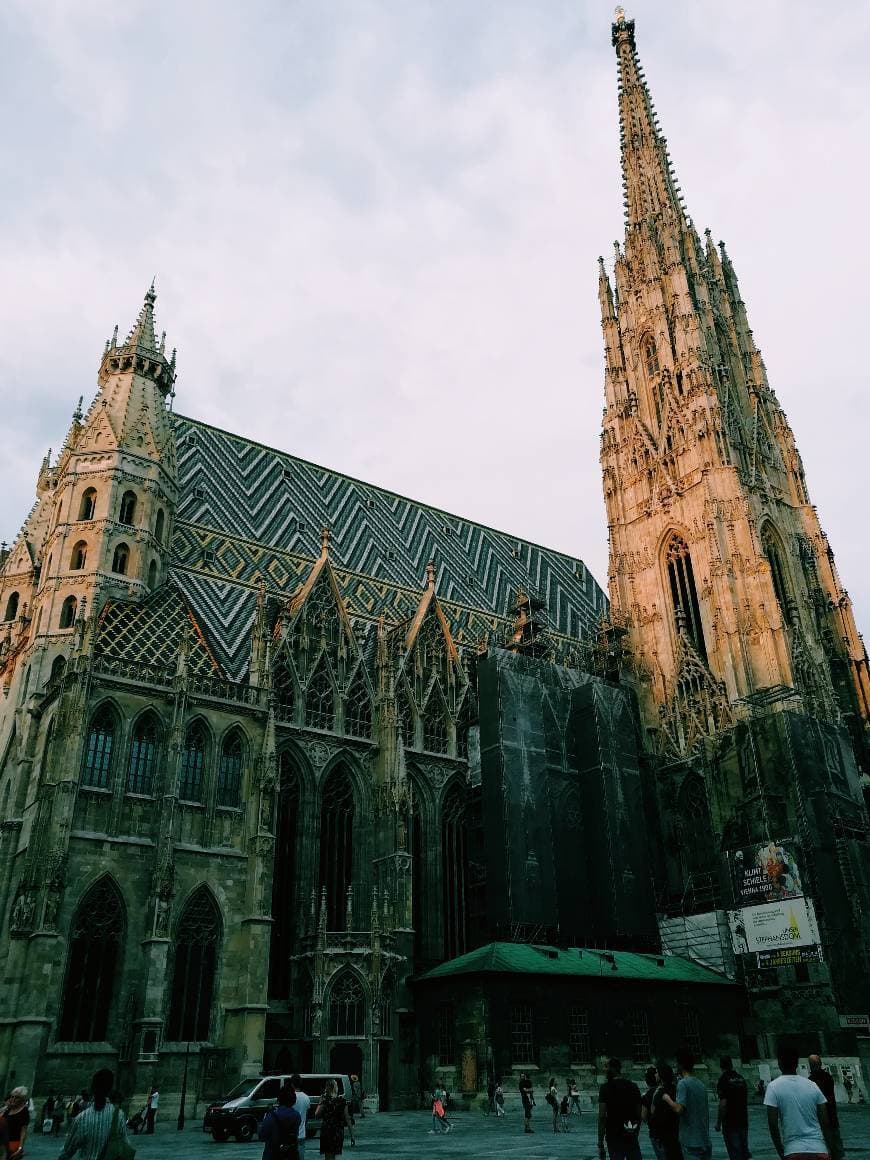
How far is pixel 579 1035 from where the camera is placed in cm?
2930

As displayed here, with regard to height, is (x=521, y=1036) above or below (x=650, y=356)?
below

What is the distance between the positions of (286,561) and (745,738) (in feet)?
68.9

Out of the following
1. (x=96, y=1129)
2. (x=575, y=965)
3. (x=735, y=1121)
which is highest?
(x=575, y=965)

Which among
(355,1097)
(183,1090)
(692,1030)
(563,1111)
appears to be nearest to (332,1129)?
(355,1097)

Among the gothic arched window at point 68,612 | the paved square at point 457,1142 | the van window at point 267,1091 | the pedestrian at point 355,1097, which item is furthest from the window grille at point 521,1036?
the gothic arched window at point 68,612

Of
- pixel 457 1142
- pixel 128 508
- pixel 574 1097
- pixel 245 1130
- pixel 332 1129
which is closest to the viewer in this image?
pixel 332 1129

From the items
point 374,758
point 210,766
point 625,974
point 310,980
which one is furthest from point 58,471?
point 625,974

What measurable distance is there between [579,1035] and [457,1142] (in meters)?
13.1

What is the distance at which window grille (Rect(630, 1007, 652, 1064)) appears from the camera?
30.3 metres

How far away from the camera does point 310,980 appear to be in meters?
28.4

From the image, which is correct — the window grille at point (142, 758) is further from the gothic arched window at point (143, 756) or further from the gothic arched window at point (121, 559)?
the gothic arched window at point (121, 559)

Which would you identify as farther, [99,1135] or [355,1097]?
[355,1097]

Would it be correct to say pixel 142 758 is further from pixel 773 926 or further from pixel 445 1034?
pixel 773 926

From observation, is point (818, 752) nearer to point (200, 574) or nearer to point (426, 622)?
point (426, 622)
